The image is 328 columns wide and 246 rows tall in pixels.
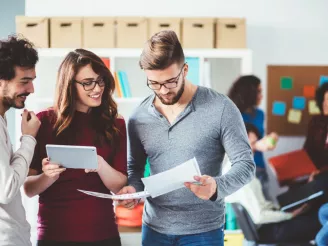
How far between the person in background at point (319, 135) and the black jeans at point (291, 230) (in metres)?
0.88

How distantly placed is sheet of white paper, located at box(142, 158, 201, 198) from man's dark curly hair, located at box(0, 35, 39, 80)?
23.5 inches

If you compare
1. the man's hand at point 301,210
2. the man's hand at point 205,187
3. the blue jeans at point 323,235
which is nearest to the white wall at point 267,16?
the man's hand at point 301,210

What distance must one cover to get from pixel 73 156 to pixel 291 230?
2329 millimetres

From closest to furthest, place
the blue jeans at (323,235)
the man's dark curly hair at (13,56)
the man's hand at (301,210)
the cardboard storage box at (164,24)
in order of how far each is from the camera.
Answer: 1. the man's dark curly hair at (13,56)
2. the blue jeans at (323,235)
3. the man's hand at (301,210)
4. the cardboard storage box at (164,24)

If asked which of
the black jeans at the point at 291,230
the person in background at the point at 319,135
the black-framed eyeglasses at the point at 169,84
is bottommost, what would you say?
the black jeans at the point at 291,230

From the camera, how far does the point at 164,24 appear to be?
14.3 feet

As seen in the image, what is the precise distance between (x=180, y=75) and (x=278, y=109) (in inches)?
133

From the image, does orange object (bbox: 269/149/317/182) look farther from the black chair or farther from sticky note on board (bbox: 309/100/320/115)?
the black chair

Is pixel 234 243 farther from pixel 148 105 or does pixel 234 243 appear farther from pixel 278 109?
pixel 148 105

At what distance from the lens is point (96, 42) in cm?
436

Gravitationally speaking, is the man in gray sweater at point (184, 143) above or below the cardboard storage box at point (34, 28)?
below

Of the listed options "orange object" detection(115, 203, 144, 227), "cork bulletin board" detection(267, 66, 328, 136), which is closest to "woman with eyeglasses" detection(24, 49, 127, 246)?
"orange object" detection(115, 203, 144, 227)

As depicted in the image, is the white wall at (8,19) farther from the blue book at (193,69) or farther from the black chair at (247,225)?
the black chair at (247,225)

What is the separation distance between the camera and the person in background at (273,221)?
3.69 metres
